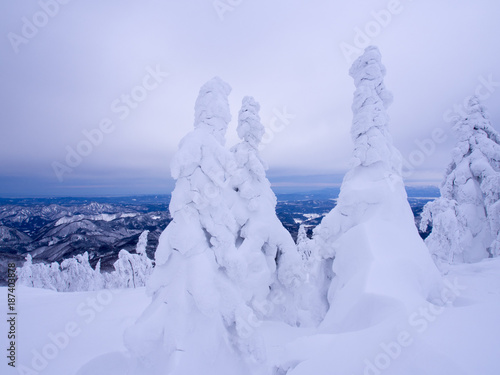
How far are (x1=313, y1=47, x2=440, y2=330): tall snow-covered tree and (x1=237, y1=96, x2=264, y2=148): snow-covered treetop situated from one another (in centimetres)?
568

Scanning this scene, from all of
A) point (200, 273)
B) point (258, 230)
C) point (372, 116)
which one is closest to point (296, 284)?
point (258, 230)

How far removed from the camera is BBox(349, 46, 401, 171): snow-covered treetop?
12.5 meters

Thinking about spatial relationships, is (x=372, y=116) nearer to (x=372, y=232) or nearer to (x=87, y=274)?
(x=372, y=232)

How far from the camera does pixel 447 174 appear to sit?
20344 mm

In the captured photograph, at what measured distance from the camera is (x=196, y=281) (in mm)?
7355

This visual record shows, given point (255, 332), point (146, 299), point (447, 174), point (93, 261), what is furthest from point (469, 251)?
point (93, 261)

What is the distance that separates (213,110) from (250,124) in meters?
5.06

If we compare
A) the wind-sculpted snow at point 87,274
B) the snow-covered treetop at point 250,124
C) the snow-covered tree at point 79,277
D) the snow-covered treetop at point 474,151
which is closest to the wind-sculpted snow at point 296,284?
the snow-covered treetop at point 250,124

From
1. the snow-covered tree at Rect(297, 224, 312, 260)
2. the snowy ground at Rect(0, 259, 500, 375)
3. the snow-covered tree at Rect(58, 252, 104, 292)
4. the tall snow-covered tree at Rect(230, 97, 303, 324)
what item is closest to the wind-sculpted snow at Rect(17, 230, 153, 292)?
the snow-covered tree at Rect(58, 252, 104, 292)

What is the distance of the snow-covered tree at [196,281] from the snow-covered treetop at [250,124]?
536 cm

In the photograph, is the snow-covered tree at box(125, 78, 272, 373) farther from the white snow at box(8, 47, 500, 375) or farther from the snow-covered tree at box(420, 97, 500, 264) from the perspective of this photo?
the snow-covered tree at box(420, 97, 500, 264)

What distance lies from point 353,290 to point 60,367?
11.3 m

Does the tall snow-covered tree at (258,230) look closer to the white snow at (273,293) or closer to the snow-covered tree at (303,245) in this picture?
the white snow at (273,293)

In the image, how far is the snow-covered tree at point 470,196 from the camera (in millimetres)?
16812
